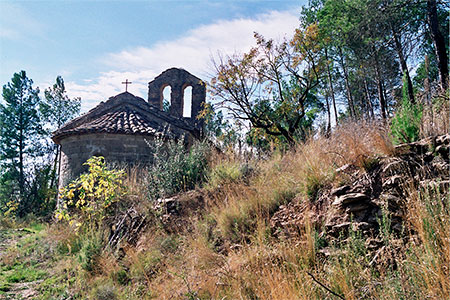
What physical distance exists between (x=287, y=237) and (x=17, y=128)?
27018 millimetres

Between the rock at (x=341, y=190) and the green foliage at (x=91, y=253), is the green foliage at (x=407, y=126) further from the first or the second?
the green foliage at (x=91, y=253)

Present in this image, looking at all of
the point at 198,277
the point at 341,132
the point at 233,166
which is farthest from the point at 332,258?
the point at 233,166

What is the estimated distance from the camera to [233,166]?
6535 mm

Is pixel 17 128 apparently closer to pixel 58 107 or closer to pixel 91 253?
pixel 58 107

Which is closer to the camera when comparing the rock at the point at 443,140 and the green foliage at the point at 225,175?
the rock at the point at 443,140

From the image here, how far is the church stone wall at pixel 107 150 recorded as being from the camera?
11500 mm

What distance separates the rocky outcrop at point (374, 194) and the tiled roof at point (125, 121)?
823 centimetres

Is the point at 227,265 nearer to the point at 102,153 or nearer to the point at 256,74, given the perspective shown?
the point at 102,153

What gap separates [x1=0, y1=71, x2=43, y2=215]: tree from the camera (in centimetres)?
2355

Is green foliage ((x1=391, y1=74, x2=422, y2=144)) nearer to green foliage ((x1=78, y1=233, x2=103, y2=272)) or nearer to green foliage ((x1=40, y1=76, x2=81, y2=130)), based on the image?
green foliage ((x1=78, y1=233, x2=103, y2=272))

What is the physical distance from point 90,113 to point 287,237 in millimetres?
11876

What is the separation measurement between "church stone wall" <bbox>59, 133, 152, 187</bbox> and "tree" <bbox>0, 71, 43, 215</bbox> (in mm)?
14007

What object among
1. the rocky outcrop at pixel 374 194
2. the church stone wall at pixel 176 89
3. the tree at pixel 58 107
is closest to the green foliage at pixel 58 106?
the tree at pixel 58 107

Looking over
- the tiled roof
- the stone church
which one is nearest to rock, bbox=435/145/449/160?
the stone church
